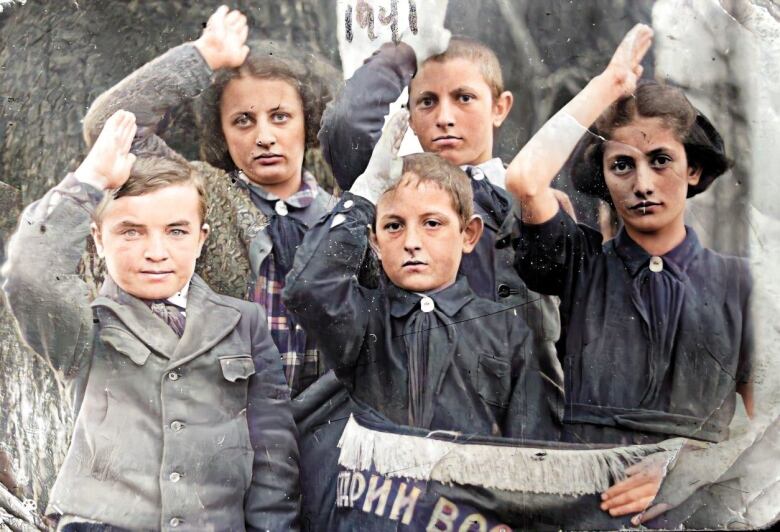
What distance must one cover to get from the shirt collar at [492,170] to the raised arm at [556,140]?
0.07ft

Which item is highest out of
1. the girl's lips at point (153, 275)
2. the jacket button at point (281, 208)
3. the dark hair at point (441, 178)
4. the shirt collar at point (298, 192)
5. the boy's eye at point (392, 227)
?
the dark hair at point (441, 178)

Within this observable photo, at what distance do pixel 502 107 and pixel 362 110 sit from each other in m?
0.45

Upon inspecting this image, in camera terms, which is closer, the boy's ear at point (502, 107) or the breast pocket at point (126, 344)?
the breast pocket at point (126, 344)

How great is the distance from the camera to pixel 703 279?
352 cm

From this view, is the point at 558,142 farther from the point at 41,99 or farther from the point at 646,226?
the point at 41,99

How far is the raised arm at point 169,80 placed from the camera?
3510 mm

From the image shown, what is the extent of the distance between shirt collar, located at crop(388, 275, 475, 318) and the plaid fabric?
0.96 ft

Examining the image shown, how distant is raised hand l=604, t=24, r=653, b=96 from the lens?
3.53m

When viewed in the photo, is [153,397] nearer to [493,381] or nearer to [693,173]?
[493,381]

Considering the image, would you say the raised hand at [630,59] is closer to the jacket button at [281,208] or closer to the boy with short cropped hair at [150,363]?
the jacket button at [281,208]

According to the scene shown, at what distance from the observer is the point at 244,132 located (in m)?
3.52

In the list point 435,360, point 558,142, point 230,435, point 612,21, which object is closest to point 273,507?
point 230,435

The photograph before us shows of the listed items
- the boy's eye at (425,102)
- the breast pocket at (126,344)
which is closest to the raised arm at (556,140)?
the boy's eye at (425,102)

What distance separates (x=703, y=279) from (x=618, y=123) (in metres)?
0.57
